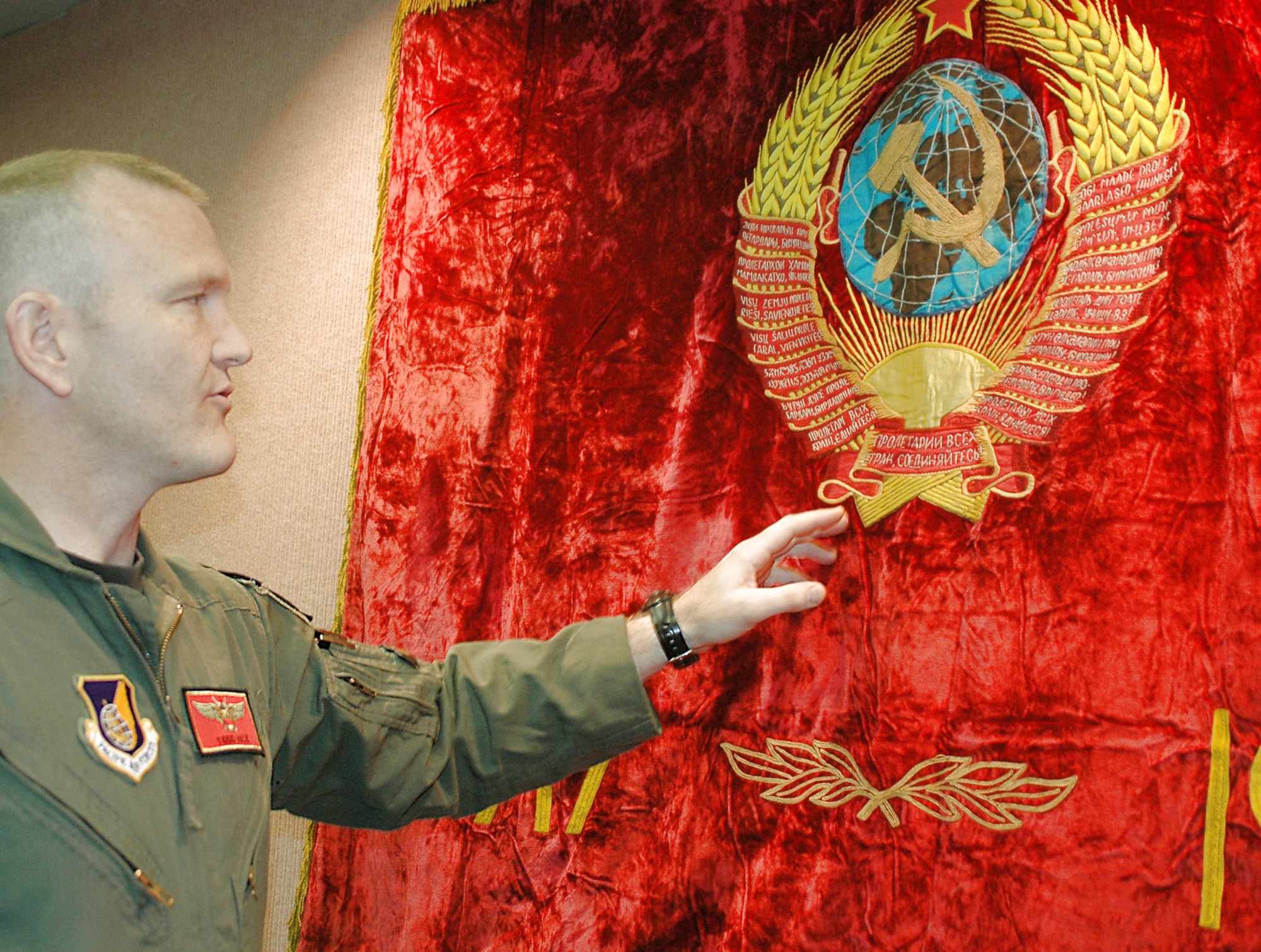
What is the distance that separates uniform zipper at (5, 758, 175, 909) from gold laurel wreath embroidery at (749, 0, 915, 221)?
109 cm

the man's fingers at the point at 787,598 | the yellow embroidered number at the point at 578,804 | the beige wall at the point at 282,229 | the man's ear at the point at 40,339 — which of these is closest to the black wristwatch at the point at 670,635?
the man's fingers at the point at 787,598

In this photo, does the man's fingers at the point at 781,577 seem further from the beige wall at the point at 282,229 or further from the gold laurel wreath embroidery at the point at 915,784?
the beige wall at the point at 282,229

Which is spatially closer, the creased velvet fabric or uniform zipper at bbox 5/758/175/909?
uniform zipper at bbox 5/758/175/909

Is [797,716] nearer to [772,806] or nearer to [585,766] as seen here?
[772,806]

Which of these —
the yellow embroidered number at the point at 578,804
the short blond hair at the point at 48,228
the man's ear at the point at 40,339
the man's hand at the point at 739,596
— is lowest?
the yellow embroidered number at the point at 578,804

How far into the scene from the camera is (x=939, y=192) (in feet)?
4.40

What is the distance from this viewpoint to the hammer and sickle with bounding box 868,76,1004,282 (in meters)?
1.31

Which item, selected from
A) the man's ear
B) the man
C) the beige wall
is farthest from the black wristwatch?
the beige wall

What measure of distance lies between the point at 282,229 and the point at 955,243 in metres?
1.48

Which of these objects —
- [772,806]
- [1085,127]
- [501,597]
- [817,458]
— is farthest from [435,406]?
[1085,127]

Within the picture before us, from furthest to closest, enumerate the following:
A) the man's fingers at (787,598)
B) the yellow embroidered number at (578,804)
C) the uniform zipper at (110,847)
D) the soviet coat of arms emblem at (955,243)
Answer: the yellow embroidered number at (578,804) → the soviet coat of arms emblem at (955,243) → the man's fingers at (787,598) → the uniform zipper at (110,847)

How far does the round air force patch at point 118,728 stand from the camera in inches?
37.5

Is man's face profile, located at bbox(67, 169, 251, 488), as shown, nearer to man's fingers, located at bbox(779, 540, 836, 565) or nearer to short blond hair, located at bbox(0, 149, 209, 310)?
short blond hair, located at bbox(0, 149, 209, 310)

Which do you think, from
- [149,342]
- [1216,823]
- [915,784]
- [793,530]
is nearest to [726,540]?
[793,530]
